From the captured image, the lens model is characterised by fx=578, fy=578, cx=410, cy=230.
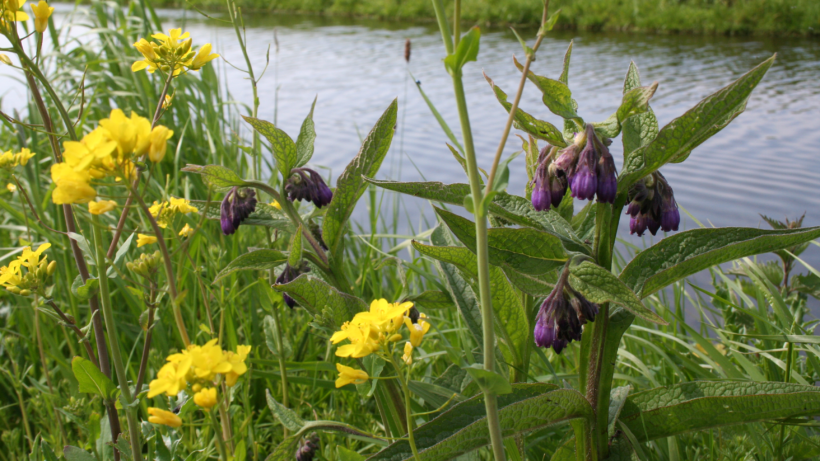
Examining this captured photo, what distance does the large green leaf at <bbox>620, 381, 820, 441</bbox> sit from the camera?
40.3 inches

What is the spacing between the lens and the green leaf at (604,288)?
3.06 feet

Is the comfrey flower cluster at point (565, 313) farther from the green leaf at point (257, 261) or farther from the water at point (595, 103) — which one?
the water at point (595, 103)

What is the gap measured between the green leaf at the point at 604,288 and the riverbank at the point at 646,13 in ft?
30.5

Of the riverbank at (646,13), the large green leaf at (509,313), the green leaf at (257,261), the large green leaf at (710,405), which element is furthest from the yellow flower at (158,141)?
the riverbank at (646,13)

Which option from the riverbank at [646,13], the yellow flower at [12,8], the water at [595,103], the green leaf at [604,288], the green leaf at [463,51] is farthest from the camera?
the riverbank at [646,13]

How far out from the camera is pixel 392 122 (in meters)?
1.33

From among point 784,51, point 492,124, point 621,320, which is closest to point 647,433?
point 621,320

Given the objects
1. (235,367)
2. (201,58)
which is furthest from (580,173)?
Result: (201,58)

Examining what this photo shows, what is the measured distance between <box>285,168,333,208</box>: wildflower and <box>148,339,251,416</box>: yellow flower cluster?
67cm

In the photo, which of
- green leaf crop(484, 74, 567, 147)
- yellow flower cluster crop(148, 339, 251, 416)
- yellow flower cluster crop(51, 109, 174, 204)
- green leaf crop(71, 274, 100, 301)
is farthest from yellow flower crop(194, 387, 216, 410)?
green leaf crop(484, 74, 567, 147)

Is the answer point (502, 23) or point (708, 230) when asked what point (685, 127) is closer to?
point (708, 230)

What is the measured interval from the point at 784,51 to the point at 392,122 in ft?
40.0

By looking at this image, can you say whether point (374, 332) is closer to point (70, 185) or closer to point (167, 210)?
point (70, 185)

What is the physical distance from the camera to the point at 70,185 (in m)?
0.73
